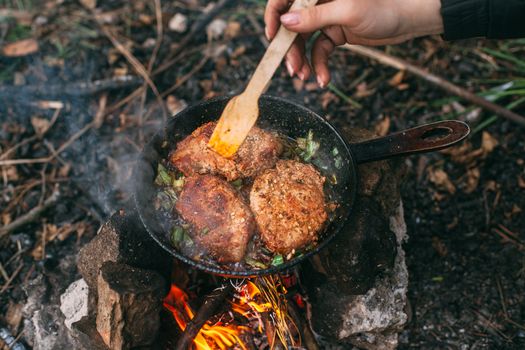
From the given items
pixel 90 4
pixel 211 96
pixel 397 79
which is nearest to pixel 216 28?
pixel 211 96

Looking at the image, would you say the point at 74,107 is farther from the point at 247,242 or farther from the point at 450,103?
the point at 450,103

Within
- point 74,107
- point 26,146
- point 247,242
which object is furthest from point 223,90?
point 247,242

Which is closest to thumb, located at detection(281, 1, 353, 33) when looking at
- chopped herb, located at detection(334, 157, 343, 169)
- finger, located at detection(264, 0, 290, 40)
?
finger, located at detection(264, 0, 290, 40)

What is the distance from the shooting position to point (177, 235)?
2.65 metres

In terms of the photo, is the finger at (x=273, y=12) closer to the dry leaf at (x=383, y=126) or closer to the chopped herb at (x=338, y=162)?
the chopped herb at (x=338, y=162)

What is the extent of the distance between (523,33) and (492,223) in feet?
5.72

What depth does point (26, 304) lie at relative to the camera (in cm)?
324

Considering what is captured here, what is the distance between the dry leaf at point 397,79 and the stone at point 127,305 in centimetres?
315

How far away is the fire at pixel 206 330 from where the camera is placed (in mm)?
2900

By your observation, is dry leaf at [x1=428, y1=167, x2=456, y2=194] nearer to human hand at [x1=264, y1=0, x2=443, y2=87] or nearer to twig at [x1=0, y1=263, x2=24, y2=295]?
human hand at [x1=264, y1=0, x2=443, y2=87]

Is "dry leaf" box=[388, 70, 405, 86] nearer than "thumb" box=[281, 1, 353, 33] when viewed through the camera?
No

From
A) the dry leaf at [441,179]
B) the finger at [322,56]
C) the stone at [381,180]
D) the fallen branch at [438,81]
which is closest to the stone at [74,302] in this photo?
the stone at [381,180]

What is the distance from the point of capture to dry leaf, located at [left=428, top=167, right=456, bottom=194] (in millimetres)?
3977

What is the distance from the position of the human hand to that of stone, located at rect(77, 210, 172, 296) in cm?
161
